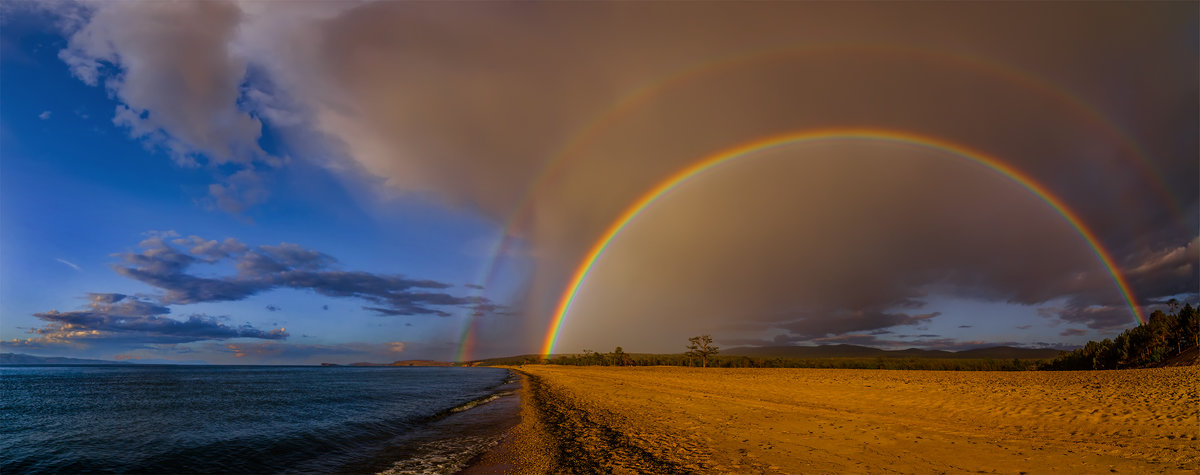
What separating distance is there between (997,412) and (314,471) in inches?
1148

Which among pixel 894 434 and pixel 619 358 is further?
pixel 619 358

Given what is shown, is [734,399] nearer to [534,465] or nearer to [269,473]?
[534,465]

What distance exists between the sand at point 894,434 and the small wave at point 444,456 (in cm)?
110

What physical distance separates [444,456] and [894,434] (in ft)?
57.1

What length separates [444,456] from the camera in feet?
61.0

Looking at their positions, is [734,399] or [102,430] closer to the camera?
[102,430]

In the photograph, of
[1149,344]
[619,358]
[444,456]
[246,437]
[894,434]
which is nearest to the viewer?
[894,434]

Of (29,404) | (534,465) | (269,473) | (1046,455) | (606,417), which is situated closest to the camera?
(1046,455)

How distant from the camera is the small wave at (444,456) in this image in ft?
54.0

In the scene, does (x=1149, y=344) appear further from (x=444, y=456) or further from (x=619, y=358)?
(x=619, y=358)

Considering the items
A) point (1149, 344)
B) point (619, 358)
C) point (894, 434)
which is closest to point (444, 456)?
point (894, 434)

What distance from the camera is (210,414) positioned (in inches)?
1391

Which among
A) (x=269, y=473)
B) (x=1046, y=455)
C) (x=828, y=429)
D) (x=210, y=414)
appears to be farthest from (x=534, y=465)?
(x=210, y=414)

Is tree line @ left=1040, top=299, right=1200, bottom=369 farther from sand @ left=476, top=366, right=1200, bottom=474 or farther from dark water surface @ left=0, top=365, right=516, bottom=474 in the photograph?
dark water surface @ left=0, top=365, right=516, bottom=474
